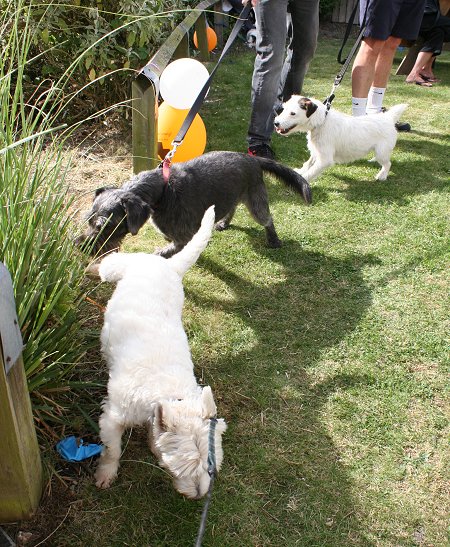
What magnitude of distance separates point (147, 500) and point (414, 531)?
1277 mm

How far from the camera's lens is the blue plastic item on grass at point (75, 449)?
236 cm

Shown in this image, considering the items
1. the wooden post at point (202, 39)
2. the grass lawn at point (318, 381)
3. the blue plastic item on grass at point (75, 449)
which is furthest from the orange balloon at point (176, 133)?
the wooden post at point (202, 39)

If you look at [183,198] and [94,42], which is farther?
[94,42]

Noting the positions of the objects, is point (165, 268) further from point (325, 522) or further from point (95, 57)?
point (95, 57)

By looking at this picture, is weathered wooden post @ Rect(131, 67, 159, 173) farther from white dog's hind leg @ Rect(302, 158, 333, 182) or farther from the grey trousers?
white dog's hind leg @ Rect(302, 158, 333, 182)

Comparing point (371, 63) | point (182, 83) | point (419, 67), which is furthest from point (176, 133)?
point (419, 67)

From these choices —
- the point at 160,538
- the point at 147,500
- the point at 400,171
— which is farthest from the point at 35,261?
the point at 400,171

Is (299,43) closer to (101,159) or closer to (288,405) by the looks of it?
(101,159)

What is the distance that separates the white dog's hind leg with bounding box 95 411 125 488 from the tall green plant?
0.36m

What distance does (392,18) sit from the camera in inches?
208

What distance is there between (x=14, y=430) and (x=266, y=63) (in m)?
4.35

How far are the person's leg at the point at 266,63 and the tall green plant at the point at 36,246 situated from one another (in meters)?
3.03

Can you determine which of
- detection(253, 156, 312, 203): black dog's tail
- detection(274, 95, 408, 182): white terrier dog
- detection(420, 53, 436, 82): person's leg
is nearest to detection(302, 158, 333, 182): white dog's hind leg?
detection(274, 95, 408, 182): white terrier dog

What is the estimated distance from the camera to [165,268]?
109 inches
